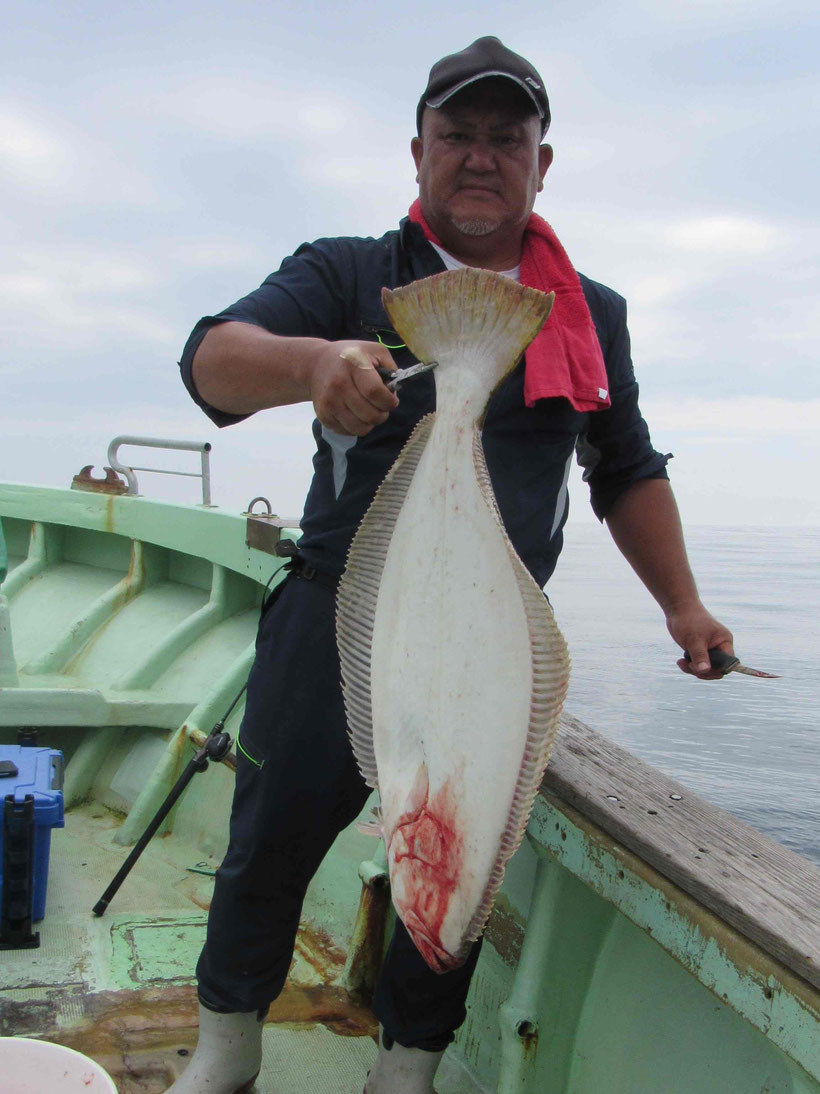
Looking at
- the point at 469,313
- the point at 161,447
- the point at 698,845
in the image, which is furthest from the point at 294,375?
the point at 161,447

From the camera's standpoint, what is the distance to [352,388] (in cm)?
120

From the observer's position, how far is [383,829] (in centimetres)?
125

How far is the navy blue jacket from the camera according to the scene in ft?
5.29

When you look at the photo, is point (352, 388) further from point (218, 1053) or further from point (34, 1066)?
point (218, 1053)

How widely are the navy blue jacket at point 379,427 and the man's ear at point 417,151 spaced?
138 mm

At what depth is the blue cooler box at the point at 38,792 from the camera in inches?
98.4

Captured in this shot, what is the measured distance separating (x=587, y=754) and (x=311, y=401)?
2.93ft

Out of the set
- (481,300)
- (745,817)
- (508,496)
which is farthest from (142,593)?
(481,300)

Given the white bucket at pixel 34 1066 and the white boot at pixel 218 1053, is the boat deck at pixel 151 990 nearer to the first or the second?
the white boot at pixel 218 1053

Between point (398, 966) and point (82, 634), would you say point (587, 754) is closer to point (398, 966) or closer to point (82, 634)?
point (398, 966)

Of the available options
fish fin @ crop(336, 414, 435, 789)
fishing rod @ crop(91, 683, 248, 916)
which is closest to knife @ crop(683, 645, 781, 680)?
fish fin @ crop(336, 414, 435, 789)

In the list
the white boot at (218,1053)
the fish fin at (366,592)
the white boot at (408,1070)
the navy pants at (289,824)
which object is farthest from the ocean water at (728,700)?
the white boot at (218,1053)

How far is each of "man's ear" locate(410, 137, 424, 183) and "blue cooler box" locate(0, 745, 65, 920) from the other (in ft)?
6.16

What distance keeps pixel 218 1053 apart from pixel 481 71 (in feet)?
6.11
